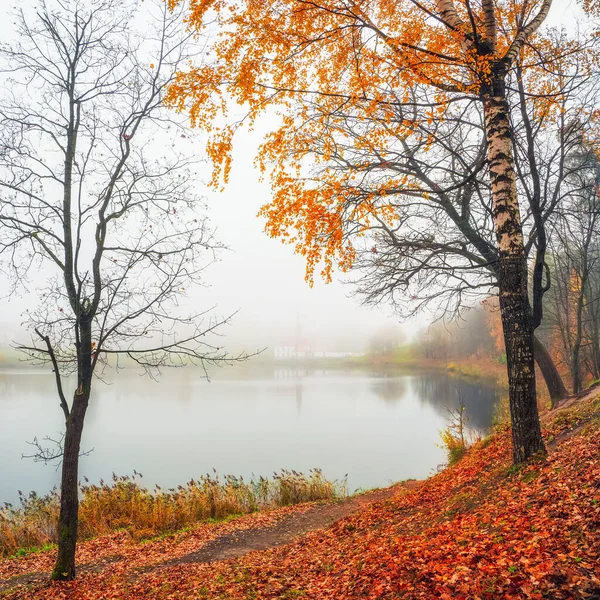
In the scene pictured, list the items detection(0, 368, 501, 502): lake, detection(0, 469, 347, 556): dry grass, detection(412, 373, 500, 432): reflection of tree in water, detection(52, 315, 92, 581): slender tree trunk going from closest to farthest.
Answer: detection(52, 315, 92, 581): slender tree trunk
detection(0, 469, 347, 556): dry grass
detection(0, 368, 501, 502): lake
detection(412, 373, 500, 432): reflection of tree in water

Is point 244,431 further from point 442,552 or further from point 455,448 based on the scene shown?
point 442,552

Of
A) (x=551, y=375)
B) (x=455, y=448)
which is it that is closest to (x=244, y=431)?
(x=455, y=448)

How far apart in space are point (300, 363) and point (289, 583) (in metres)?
80.1

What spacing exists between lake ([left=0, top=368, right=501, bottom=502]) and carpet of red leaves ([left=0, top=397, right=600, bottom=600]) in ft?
9.59

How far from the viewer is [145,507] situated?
10.4 m

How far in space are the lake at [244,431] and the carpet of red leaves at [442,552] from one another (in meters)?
2.92

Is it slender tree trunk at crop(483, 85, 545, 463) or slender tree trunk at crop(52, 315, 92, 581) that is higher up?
slender tree trunk at crop(483, 85, 545, 463)

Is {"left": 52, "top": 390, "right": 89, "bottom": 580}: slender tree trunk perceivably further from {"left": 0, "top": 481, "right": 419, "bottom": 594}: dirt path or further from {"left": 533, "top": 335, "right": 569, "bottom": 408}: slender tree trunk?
{"left": 533, "top": 335, "right": 569, "bottom": 408}: slender tree trunk

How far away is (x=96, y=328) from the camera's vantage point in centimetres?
676

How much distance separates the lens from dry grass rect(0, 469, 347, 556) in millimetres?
9539

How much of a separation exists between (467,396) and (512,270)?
29.5 m

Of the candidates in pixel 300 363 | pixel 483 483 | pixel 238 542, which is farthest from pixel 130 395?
pixel 300 363

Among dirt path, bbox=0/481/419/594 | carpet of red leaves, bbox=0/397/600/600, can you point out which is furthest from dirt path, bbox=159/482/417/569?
carpet of red leaves, bbox=0/397/600/600

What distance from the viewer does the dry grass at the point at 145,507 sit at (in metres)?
9.54
